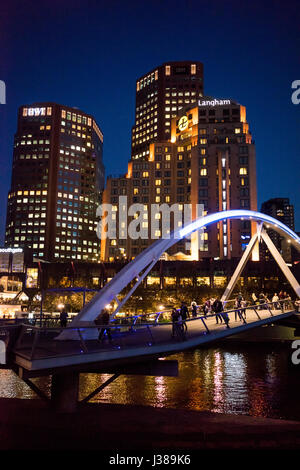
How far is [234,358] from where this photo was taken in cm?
3284

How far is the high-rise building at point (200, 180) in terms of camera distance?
9188 cm

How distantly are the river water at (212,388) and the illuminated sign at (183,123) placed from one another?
288 ft

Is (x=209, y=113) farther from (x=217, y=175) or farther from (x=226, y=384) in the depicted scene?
(x=226, y=384)

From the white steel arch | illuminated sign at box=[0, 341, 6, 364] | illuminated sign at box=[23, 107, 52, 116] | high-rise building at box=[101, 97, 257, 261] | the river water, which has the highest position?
illuminated sign at box=[23, 107, 52, 116]

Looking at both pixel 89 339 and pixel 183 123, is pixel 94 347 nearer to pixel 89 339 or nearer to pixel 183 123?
pixel 89 339

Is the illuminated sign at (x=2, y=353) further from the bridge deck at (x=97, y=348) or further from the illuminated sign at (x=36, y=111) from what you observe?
the illuminated sign at (x=36, y=111)

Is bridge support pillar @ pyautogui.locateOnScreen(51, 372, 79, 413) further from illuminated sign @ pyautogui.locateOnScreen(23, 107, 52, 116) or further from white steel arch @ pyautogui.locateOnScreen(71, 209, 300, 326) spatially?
illuminated sign @ pyautogui.locateOnScreen(23, 107, 52, 116)

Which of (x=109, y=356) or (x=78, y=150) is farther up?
(x=78, y=150)

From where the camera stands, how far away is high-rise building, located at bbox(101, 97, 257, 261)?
91.9 m

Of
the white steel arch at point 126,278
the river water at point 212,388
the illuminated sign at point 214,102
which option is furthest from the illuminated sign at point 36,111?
the white steel arch at point 126,278

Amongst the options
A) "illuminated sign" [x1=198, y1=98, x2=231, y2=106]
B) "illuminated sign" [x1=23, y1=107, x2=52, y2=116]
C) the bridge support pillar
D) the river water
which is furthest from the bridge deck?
"illuminated sign" [x1=23, y1=107, x2=52, y2=116]

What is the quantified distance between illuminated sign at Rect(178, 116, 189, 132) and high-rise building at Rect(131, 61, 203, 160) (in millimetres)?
35218
